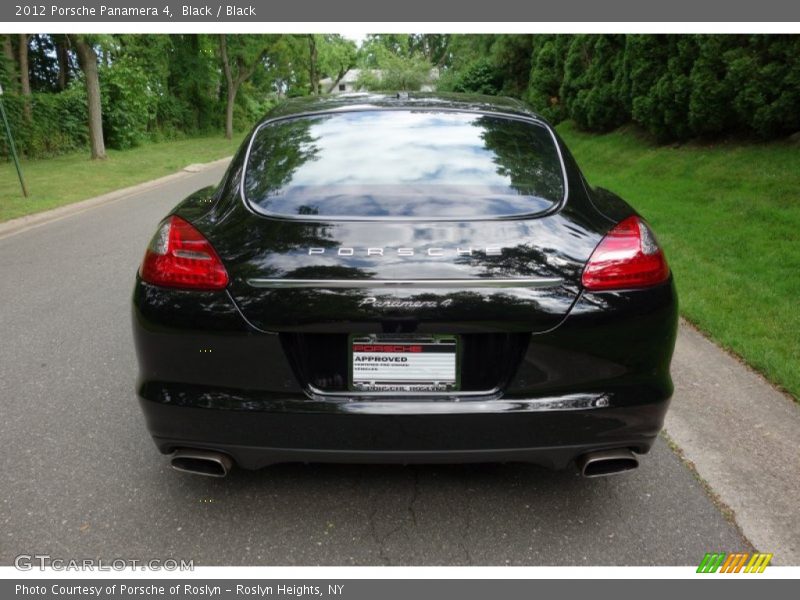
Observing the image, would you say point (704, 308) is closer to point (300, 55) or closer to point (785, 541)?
point (785, 541)

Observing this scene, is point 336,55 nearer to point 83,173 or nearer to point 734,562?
point 83,173

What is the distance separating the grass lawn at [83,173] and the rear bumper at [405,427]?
363 inches

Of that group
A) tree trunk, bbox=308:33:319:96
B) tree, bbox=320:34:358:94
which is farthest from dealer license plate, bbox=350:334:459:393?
tree, bbox=320:34:358:94

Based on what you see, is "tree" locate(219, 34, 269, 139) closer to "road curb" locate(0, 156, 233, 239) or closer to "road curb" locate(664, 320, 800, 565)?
"road curb" locate(0, 156, 233, 239)

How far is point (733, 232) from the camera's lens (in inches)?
269

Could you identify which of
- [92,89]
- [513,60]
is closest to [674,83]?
[513,60]

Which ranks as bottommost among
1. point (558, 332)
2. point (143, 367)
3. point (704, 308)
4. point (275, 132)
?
point (704, 308)

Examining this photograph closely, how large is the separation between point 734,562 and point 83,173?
17.4 meters

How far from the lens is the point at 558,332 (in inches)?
88.3

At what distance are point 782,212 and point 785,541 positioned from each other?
5595 mm

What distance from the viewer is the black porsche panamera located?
2.23m

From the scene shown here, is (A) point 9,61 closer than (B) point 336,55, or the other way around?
(A) point 9,61

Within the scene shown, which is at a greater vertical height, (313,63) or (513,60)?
(513,60)

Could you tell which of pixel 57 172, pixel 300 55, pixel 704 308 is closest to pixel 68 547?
pixel 704 308
